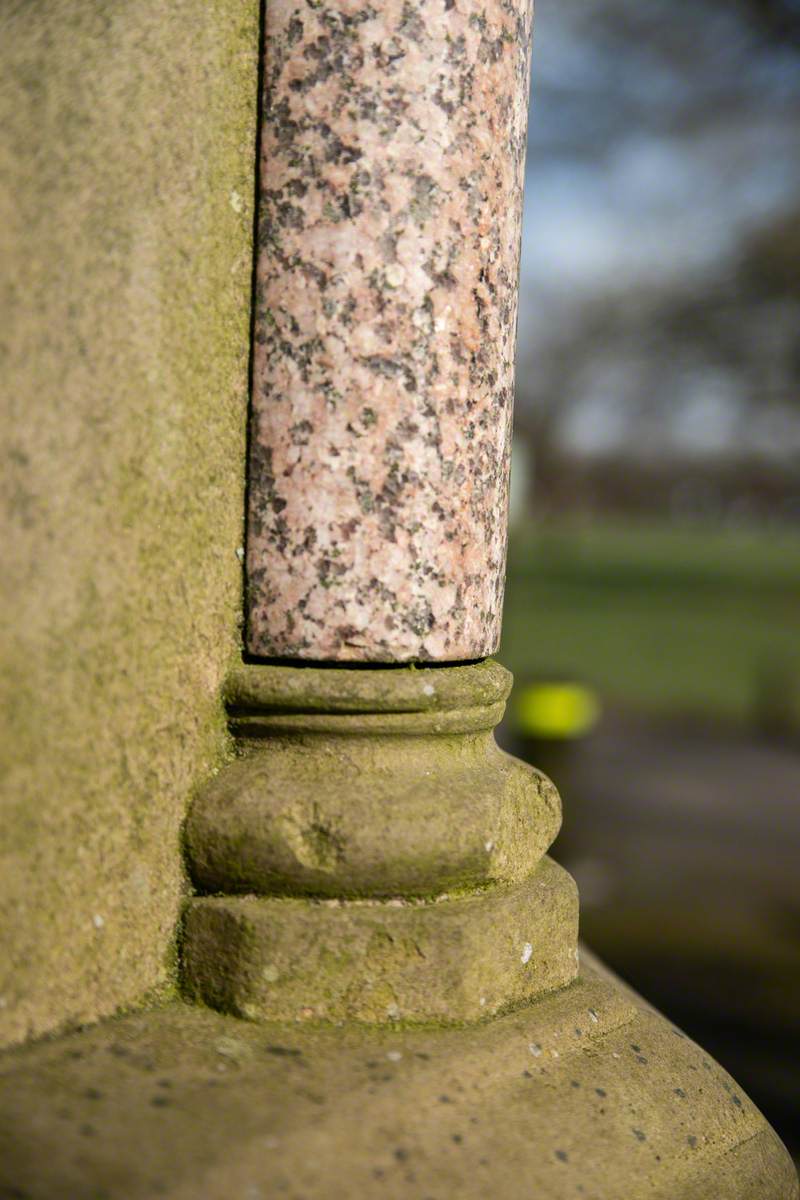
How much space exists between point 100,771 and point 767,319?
45.7ft

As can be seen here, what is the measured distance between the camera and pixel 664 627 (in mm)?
18359

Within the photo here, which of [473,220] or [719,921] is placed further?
[719,921]

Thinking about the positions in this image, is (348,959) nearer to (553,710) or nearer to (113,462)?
(113,462)

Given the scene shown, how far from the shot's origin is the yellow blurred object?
688 cm

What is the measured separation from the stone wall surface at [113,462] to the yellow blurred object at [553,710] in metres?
5.25

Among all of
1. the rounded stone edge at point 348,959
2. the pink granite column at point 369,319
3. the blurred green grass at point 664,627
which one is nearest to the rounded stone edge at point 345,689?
the pink granite column at point 369,319

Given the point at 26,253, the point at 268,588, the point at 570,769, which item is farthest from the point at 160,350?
the point at 570,769

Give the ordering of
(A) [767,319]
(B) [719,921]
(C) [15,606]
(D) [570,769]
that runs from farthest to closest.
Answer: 1. (A) [767,319]
2. (D) [570,769]
3. (B) [719,921]
4. (C) [15,606]

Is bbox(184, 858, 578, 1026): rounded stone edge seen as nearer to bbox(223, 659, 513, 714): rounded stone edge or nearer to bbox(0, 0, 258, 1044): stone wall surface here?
bbox(0, 0, 258, 1044): stone wall surface

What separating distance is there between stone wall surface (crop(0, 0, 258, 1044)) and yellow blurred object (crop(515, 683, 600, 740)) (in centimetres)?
525

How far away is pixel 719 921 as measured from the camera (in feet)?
17.1

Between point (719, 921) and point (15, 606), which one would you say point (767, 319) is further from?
point (15, 606)

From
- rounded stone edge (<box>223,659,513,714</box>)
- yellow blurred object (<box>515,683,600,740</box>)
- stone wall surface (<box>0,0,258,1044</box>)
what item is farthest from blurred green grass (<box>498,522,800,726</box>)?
stone wall surface (<box>0,0,258,1044</box>)

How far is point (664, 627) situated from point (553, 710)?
11877 mm
